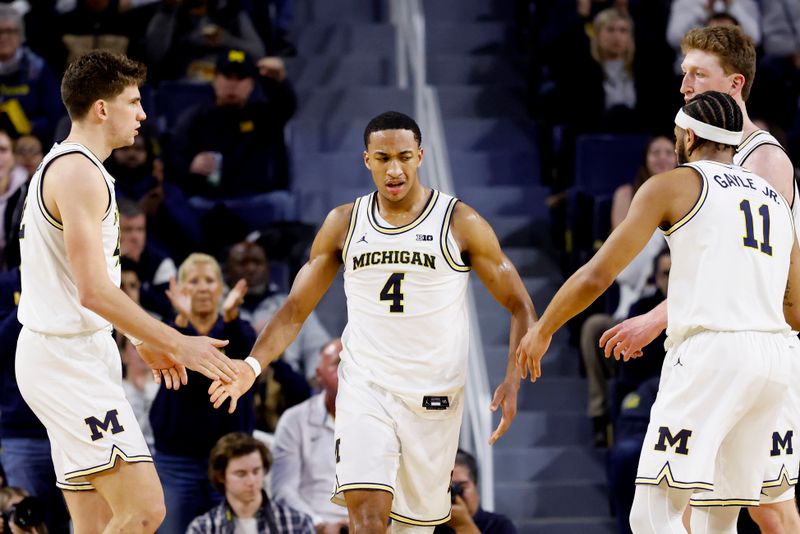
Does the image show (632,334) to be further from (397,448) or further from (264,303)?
(264,303)

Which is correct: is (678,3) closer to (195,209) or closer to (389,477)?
(195,209)

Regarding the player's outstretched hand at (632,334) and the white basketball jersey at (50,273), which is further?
the player's outstretched hand at (632,334)

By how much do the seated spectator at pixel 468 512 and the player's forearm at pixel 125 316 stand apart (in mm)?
2841

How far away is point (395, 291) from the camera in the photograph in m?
6.54

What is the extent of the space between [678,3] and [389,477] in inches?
297

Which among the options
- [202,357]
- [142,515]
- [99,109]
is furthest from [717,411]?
[99,109]

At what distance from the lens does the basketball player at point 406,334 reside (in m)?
6.49

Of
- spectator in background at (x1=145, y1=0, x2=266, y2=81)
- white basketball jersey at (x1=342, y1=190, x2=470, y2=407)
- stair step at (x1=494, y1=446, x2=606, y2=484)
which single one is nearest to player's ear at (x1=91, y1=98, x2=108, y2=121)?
white basketball jersey at (x1=342, y1=190, x2=470, y2=407)

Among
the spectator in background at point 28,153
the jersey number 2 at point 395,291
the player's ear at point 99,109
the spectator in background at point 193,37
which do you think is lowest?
the jersey number 2 at point 395,291

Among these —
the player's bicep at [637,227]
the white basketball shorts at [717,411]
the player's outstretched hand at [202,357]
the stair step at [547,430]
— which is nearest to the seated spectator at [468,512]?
the stair step at [547,430]

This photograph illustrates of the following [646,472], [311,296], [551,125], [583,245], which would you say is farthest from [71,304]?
[551,125]

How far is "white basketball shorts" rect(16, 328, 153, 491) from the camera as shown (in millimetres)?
5691

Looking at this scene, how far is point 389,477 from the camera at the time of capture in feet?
21.0

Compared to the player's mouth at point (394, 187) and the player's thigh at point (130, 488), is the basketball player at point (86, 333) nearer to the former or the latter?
the player's thigh at point (130, 488)
